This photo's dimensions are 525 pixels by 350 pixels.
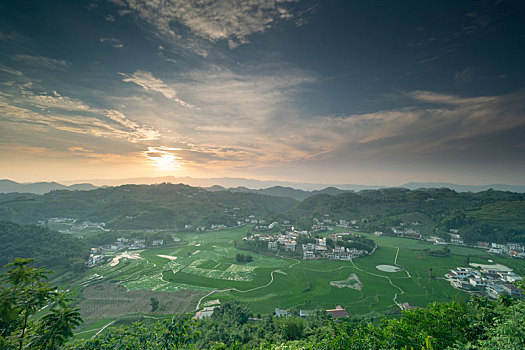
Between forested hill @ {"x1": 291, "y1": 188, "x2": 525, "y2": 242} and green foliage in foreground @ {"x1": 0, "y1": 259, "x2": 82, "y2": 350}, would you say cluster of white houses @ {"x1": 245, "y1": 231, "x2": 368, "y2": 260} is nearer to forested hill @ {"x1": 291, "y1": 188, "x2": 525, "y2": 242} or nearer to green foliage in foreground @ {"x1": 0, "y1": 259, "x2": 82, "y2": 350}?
forested hill @ {"x1": 291, "y1": 188, "x2": 525, "y2": 242}

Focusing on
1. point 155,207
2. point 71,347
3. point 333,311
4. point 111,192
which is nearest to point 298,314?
point 333,311

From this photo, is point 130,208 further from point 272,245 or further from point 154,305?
point 154,305

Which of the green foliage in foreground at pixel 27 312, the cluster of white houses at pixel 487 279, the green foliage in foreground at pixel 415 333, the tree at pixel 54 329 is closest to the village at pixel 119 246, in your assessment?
the green foliage in foreground at pixel 415 333

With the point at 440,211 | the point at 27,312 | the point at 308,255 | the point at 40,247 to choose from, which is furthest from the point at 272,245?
the point at 440,211

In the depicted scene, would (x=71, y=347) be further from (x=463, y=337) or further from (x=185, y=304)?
(x=185, y=304)

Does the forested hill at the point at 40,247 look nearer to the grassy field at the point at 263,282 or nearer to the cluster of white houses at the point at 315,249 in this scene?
the grassy field at the point at 263,282

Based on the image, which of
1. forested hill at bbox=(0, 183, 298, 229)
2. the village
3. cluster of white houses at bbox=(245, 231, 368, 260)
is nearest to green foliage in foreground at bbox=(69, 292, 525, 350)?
cluster of white houses at bbox=(245, 231, 368, 260)
